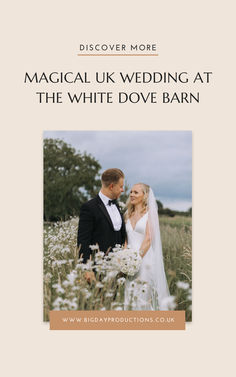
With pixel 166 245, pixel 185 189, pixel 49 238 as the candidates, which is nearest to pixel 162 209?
pixel 185 189

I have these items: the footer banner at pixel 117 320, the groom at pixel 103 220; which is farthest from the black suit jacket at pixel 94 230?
the footer banner at pixel 117 320

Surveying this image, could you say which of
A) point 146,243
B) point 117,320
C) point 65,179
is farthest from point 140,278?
Result: point 65,179

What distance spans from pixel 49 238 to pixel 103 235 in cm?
133

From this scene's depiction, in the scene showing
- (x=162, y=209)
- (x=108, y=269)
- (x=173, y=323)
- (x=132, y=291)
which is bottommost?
(x=173, y=323)

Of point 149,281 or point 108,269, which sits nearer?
point 108,269

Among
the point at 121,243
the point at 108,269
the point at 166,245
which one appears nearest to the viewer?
the point at 108,269

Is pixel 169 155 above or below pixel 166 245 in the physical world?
above

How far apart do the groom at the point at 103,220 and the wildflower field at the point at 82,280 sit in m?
0.19

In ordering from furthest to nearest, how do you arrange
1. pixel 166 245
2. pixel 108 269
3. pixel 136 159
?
1. pixel 166 245
2. pixel 136 159
3. pixel 108 269

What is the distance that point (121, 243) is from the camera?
534cm

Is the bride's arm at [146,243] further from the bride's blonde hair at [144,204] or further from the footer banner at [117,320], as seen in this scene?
the footer banner at [117,320]

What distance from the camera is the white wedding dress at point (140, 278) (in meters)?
5.06

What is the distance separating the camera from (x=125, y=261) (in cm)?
494

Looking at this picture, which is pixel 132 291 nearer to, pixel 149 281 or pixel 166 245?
pixel 149 281
